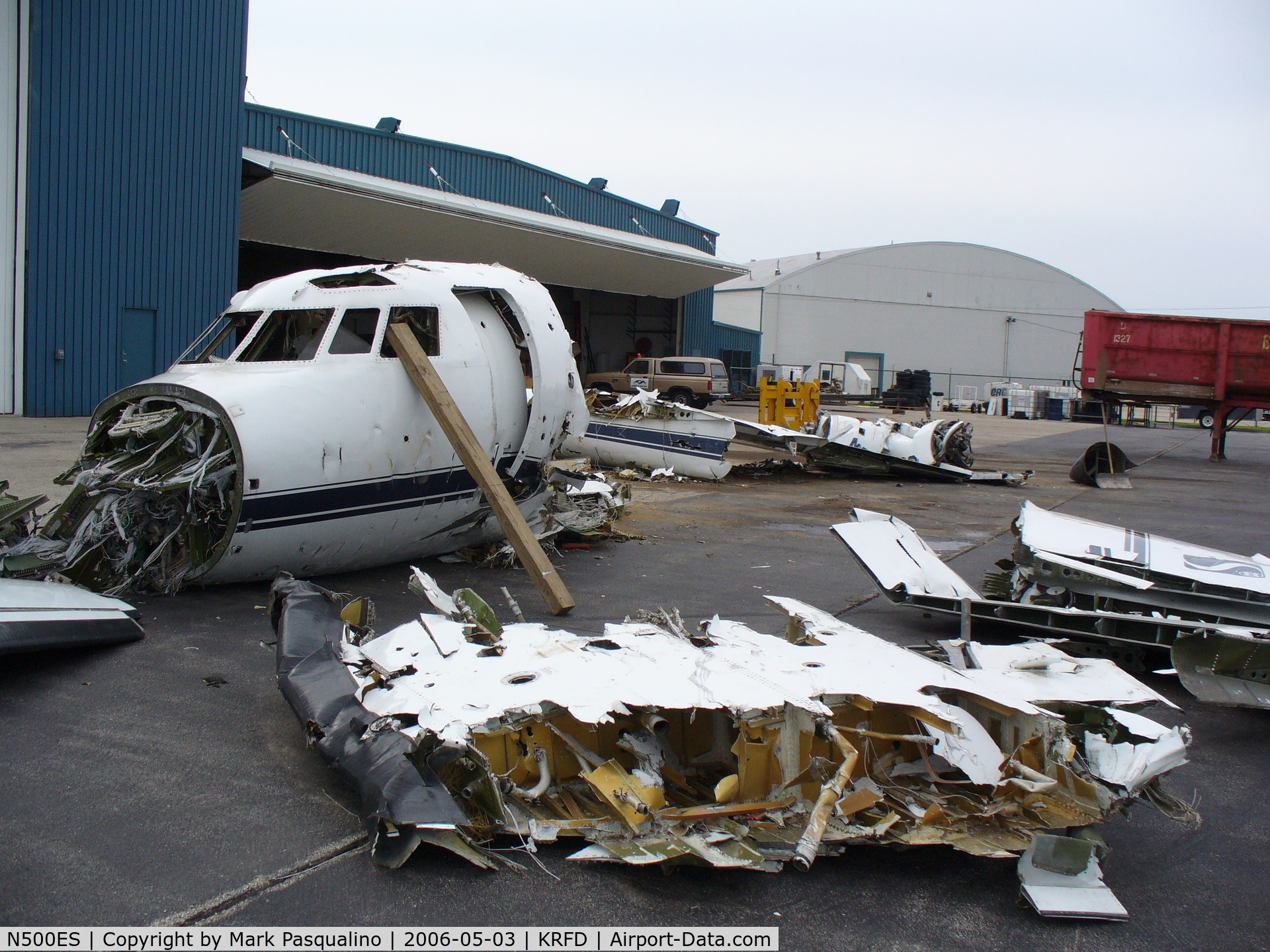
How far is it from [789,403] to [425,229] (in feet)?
38.8

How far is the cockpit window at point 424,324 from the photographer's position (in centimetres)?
823

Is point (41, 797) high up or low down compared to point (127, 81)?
down

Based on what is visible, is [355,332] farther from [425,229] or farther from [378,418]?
[425,229]

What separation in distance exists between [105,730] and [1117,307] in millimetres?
72477

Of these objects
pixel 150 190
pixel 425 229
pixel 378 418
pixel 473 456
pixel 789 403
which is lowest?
pixel 473 456

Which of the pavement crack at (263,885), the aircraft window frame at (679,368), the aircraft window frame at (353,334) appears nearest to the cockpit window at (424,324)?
the aircraft window frame at (353,334)

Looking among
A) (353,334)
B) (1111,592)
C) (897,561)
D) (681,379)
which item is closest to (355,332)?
(353,334)

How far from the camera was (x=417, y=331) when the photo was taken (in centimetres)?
834

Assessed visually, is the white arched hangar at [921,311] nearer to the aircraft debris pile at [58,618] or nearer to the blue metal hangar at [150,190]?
the blue metal hangar at [150,190]

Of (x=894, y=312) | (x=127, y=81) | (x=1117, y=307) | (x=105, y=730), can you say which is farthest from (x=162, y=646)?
(x=1117, y=307)

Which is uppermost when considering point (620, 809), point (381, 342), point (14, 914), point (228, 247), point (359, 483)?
point (228, 247)

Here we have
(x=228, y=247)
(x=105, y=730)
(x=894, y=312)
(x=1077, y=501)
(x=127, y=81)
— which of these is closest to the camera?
(x=105, y=730)

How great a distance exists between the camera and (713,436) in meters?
16.9

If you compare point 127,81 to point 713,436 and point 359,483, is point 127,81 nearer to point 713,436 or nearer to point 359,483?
point 713,436
